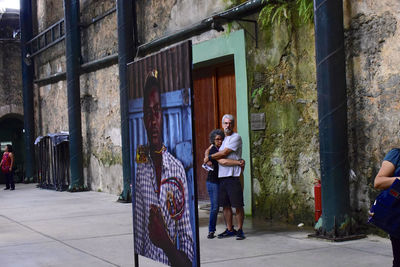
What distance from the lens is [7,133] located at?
21984mm

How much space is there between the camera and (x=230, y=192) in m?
7.30

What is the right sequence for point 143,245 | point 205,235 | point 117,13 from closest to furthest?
1. point 143,245
2. point 205,235
3. point 117,13

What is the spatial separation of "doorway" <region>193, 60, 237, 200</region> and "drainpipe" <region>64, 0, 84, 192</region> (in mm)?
5176

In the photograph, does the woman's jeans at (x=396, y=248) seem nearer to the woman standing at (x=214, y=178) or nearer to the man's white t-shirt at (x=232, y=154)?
the man's white t-shirt at (x=232, y=154)

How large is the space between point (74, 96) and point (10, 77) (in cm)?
604

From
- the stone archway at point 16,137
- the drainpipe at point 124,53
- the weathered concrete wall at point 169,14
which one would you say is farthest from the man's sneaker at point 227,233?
the stone archway at point 16,137

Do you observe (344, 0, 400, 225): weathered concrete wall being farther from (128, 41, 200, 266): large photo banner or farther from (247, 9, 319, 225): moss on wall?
(128, 41, 200, 266): large photo banner

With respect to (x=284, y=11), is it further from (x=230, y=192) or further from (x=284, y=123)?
(x=230, y=192)

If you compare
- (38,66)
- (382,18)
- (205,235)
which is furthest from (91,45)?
(382,18)

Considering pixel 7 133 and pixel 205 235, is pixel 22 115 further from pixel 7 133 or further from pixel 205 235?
pixel 205 235

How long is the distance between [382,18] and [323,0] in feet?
2.21

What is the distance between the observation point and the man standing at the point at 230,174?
23.9 ft

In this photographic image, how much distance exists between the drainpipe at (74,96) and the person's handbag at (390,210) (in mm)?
11886

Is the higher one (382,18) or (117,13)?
(117,13)
